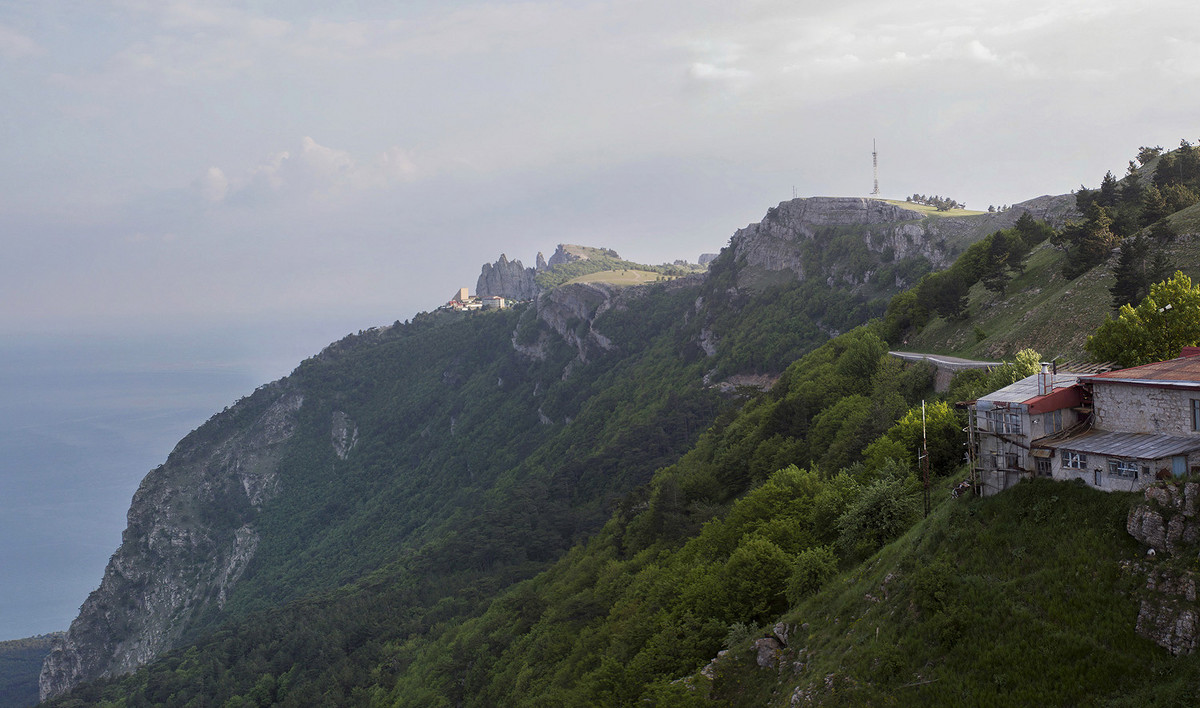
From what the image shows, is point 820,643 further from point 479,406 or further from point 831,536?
point 479,406

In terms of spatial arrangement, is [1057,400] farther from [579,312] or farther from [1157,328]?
[579,312]

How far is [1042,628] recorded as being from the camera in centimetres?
1638

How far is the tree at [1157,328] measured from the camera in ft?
86.2

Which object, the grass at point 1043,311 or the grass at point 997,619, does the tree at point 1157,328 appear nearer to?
the grass at point 1043,311

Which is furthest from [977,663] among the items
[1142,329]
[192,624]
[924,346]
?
[192,624]

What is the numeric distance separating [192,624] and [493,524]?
83644 millimetres

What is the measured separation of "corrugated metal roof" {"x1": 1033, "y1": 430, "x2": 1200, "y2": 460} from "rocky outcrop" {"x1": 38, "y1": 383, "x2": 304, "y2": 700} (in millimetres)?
154639

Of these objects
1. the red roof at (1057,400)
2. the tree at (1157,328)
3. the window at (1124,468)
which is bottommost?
the window at (1124,468)

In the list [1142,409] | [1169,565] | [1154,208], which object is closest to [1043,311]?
[1154,208]

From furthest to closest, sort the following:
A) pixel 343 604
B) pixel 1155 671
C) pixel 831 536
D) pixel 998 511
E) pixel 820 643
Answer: pixel 343 604 < pixel 831 536 < pixel 820 643 < pixel 998 511 < pixel 1155 671

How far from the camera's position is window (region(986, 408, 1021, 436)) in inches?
808

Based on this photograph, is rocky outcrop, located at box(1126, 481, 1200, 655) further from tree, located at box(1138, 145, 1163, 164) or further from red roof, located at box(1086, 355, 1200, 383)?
tree, located at box(1138, 145, 1163, 164)

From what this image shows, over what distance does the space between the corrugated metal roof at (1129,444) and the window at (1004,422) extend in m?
0.72

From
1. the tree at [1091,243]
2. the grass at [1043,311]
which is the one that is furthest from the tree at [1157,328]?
the tree at [1091,243]
